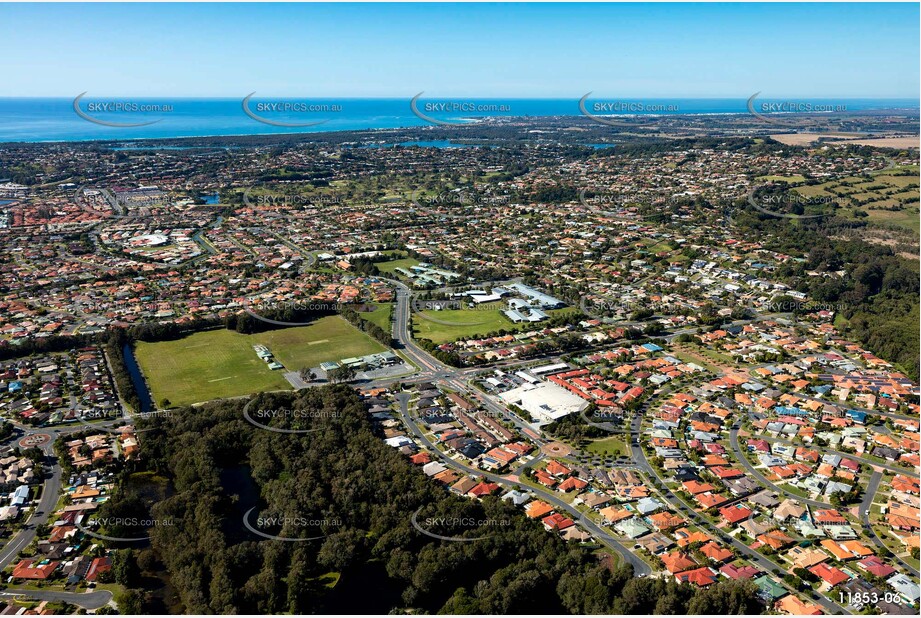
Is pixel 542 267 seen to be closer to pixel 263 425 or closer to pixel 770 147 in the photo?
pixel 263 425

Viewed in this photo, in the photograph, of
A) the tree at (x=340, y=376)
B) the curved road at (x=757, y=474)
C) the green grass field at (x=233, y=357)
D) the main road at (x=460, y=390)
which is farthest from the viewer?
the tree at (x=340, y=376)

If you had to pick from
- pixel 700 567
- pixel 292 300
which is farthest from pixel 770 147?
pixel 700 567

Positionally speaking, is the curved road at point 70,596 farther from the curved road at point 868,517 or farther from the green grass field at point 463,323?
the curved road at point 868,517

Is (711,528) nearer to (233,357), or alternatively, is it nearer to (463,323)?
(463,323)

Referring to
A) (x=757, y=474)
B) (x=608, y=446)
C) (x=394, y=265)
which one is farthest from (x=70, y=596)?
(x=394, y=265)

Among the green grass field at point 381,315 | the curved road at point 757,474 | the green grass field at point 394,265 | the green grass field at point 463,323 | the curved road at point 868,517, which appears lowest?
the curved road at point 757,474

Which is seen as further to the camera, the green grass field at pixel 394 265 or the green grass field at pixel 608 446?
the green grass field at pixel 394 265

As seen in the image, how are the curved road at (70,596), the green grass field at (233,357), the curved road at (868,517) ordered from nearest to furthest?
the curved road at (70,596) → the curved road at (868,517) → the green grass field at (233,357)

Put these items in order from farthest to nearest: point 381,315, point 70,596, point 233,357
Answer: point 381,315 < point 233,357 < point 70,596

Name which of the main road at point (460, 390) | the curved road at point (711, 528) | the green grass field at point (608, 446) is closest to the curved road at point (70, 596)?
the main road at point (460, 390)
